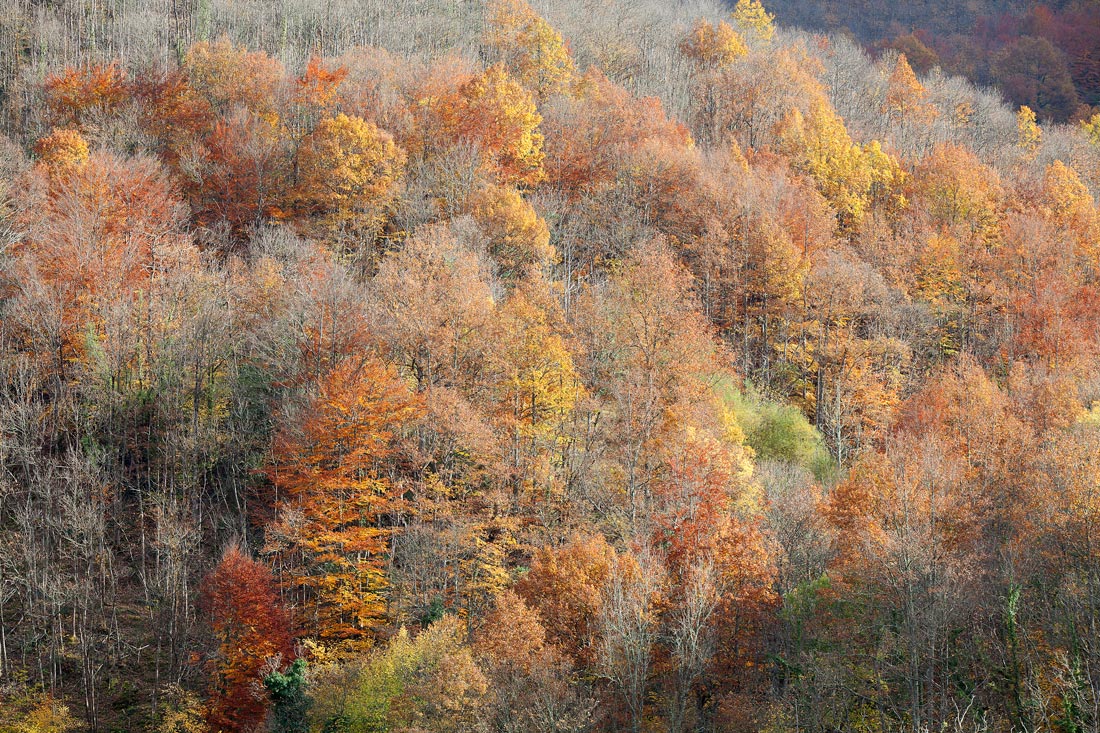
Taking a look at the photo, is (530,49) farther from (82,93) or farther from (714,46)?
(82,93)

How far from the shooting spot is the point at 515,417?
142 ft

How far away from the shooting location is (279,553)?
4172cm

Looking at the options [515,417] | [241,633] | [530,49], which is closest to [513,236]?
[515,417]

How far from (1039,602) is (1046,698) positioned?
5080 mm

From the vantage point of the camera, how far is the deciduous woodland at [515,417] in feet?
108

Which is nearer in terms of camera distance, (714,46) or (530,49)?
(530,49)

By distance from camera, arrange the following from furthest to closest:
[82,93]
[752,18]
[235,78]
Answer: [752,18] → [235,78] → [82,93]

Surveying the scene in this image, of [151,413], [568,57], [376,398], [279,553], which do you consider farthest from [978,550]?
[568,57]

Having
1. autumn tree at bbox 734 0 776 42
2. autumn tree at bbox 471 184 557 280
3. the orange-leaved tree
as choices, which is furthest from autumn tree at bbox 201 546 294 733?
autumn tree at bbox 734 0 776 42

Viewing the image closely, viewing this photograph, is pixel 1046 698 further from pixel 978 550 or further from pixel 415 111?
pixel 415 111

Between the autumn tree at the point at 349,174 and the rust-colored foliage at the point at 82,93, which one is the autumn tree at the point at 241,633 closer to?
the autumn tree at the point at 349,174

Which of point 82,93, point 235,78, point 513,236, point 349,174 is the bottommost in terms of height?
point 513,236

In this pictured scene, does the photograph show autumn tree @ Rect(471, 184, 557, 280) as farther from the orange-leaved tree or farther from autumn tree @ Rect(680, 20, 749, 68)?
autumn tree @ Rect(680, 20, 749, 68)

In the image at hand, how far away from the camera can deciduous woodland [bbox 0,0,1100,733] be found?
33.0m
